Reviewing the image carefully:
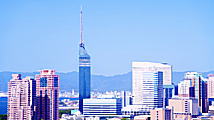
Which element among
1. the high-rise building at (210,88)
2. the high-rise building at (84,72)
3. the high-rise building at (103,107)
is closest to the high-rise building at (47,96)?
the high-rise building at (103,107)

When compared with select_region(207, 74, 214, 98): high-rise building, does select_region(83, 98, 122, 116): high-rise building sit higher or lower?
lower

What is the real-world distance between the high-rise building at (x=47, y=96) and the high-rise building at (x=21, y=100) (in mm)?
480

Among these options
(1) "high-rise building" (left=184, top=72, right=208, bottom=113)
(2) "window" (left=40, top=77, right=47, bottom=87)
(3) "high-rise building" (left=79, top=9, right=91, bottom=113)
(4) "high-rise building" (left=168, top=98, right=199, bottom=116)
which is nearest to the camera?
(2) "window" (left=40, top=77, right=47, bottom=87)

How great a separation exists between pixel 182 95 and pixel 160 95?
230 cm

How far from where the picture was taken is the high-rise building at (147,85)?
1624 inches

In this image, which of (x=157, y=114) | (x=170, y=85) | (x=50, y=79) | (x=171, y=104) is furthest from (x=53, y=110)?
(x=170, y=85)

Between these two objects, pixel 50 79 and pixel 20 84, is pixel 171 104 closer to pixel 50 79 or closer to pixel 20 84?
pixel 50 79

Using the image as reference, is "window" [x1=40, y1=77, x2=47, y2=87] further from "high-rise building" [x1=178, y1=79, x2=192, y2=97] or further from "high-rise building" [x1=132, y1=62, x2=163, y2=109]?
"high-rise building" [x1=132, y1=62, x2=163, y2=109]

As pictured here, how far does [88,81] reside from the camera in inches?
2015

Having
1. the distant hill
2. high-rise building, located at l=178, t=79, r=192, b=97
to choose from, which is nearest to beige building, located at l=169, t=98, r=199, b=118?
high-rise building, located at l=178, t=79, r=192, b=97

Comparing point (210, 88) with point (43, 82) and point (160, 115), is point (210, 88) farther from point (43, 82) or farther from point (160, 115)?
point (43, 82)

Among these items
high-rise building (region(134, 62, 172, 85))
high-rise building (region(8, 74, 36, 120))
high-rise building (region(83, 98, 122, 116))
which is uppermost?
high-rise building (region(134, 62, 172, 85))

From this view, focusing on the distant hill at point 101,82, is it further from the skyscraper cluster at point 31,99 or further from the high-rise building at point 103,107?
the skyscraper cluster at point 31,99

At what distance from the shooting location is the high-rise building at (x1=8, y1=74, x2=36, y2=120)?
1062 inches
